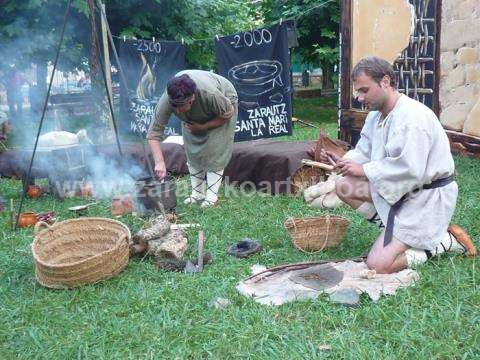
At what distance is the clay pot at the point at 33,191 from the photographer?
7.04 meters

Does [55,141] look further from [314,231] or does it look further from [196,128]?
[314,231]

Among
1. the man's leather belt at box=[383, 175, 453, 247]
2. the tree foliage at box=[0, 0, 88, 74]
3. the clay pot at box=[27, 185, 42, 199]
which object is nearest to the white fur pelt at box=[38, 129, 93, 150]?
the clay pot at box=[27, 185, 42, 199]

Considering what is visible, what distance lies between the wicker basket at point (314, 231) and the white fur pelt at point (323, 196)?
4.20 ft

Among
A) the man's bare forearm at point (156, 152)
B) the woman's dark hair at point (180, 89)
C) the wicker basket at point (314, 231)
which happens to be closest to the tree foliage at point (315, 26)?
the man's bare forearm at point (156, 152)

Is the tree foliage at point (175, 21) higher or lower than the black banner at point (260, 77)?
higher

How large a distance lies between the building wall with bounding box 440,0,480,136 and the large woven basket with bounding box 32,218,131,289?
205 inches

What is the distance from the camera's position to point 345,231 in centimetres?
454

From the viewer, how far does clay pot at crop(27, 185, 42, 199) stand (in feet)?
23.1

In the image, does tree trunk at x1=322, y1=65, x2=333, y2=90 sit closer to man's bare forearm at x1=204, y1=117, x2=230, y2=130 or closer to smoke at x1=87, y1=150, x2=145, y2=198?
smoke at x1=87, y1=150, x2=145, y2=198

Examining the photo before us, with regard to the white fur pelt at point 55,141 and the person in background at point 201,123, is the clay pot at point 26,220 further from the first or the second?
the white fur pelt at point 55,141

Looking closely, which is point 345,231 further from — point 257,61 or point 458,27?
point 257,61

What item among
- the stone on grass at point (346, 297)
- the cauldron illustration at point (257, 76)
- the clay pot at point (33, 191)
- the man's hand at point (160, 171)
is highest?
the cauldron illustration at point (257, 76)

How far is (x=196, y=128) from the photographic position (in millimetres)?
5898

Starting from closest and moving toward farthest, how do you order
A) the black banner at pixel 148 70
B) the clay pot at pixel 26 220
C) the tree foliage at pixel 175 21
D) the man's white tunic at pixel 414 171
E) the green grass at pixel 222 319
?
the green grass at pixel 222 319 < the man's white tunic at pixel 414 171 < the clay pot at pixel 26 220 < the black banner at pixel 148 70 < the tree foliage at pixel 175 21
